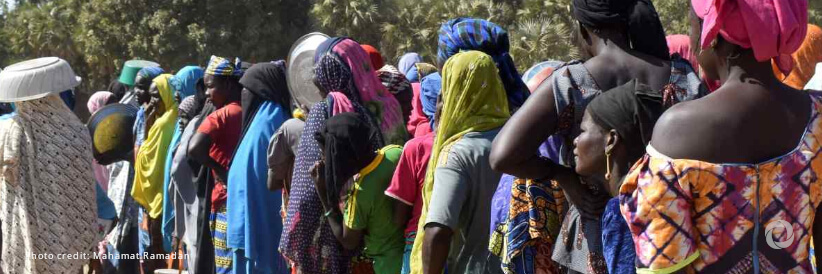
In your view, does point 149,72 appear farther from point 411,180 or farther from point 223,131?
point 411,180

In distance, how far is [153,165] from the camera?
8.39 meters

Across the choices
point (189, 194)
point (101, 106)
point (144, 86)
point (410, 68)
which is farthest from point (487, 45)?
point (101, 106)

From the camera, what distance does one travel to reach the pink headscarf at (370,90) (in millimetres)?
5363

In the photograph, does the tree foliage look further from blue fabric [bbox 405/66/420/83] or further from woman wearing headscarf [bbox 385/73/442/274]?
woman wearing headscarf [bbox 385/73/442/274]

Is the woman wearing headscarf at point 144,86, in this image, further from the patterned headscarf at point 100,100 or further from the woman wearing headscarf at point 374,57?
the woman wearing headscarf at point 374,57

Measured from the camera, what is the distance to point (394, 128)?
567 centimetres

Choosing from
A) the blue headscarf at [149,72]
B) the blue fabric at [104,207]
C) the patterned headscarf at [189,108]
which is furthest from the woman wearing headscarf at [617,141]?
the blue headscarf at [149,72]

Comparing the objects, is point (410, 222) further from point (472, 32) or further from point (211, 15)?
point (211, 15)

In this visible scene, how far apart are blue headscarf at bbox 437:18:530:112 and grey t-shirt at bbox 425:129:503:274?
36 centimetres

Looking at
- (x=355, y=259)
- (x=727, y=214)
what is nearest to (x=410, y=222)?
(x=355, y=259)

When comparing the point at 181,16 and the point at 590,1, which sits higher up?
the point at 590,1

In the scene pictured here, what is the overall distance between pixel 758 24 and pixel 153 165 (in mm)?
6394

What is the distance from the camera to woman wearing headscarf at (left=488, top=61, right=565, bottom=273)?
11.9 feet

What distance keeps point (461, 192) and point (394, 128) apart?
1.72m
